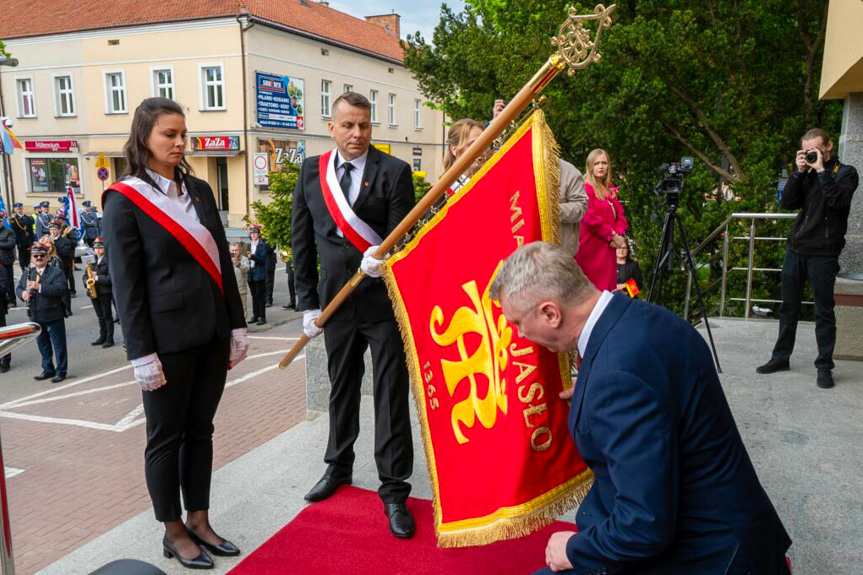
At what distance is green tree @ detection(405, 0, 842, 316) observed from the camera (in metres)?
9.45

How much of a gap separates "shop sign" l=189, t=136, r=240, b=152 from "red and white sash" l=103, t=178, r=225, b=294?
28069 mm

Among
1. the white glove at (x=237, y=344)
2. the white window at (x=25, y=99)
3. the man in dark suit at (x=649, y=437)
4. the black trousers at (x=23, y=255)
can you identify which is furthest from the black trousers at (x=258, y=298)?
the white window at (x=25, y=99)

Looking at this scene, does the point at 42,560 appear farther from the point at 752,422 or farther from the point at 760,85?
the point at 760,85

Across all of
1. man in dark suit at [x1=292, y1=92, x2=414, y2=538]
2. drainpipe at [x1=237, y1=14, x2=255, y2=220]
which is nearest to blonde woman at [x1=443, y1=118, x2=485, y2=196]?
man in dark suit at [x1=292, y1=92, x2=414, y2=538]

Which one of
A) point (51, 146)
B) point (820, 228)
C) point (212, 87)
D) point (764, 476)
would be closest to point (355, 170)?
point (764, 476)

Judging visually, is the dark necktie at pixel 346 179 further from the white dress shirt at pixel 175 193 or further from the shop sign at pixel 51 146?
the shop sign at pixel 51 146

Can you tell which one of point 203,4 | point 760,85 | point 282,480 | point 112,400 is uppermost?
point 203,4

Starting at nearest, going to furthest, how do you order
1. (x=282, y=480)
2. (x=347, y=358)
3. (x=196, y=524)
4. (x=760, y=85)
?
(x=196, y=524), (x=347, y=358), (x=282, y=480), (x=760, y=85)

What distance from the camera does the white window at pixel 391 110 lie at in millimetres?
38906

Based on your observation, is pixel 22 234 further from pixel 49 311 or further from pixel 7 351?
pixel 7 351

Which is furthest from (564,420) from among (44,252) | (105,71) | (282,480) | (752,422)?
(105,71)

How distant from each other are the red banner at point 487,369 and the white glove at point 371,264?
0.17 metres

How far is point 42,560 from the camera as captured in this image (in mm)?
3871

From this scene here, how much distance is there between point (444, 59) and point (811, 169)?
10.8 m
